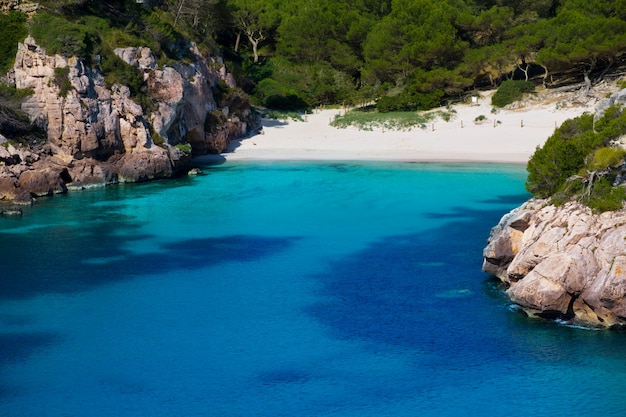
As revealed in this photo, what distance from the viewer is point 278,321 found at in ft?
83.0

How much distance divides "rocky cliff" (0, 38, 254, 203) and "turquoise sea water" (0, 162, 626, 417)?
16.2 ft

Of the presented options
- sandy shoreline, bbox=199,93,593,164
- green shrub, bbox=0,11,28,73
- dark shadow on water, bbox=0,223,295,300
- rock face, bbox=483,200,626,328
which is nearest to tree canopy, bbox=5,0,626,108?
green shrub, bbox=0,11,28,73

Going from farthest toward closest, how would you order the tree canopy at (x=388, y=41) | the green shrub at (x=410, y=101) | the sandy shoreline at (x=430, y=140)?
the green shrub at (x=410, y=101) < the tree canopy at (x=388, y=41) < the sandy shoreline at (x=430, y=140)

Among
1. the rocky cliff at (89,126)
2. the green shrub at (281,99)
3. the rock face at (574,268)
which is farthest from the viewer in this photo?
the green shrub at (281,99)

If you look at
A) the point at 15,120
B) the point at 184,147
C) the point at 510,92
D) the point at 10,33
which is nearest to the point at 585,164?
the point at 184,147

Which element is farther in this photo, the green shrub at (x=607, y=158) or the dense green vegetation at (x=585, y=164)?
the green shrub at (x=607, y=158)

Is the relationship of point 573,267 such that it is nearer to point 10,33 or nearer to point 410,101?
point 10,33

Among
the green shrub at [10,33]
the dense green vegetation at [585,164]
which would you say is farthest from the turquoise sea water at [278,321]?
the green shrub at [10,33]

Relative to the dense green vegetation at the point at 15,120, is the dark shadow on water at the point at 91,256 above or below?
below

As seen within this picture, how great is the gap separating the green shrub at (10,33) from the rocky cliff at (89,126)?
53.6 inches

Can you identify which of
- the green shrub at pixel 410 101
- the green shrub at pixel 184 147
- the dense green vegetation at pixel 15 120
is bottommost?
the green shrub at pixel 184 147

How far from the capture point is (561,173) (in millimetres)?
26719

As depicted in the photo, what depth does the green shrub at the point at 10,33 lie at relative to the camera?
50197 mm

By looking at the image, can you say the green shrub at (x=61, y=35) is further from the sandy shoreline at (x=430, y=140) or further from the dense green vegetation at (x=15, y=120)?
the sandy shoreline at (x=430, y=140)
